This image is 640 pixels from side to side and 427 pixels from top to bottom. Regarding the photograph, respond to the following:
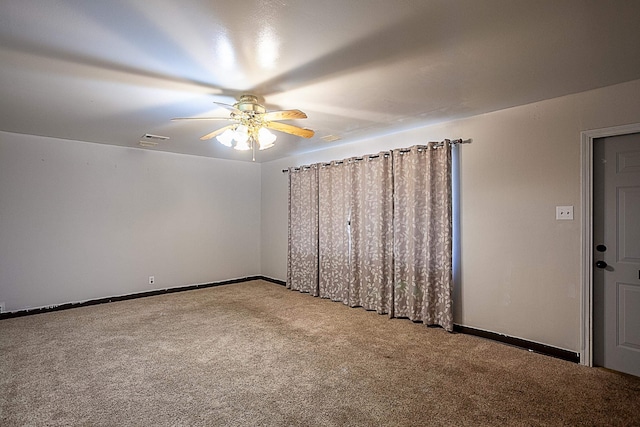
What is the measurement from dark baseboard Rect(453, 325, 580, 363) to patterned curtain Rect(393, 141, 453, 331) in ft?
0.63

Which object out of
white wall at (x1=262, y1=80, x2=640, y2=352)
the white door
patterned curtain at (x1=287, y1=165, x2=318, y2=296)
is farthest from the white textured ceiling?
patterned curtain at (x1=287, y1=165, x2=318, y2=296)

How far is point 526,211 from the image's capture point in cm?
334

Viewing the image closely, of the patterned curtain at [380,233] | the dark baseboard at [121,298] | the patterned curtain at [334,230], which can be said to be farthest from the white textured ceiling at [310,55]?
the dark baseboard at [121,298]

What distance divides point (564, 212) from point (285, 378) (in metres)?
2.87

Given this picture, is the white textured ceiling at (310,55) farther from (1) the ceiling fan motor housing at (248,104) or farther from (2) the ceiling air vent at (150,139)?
(2) the ceiling air vent at (150,139)

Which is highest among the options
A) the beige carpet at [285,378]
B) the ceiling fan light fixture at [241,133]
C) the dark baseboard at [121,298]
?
the ceiling fan light fixture at [241,133]

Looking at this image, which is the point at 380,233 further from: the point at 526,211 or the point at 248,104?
the point at 248,104

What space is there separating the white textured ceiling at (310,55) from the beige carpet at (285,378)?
2373 millimetres

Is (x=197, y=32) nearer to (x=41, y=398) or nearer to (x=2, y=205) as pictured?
(x=41, y=398)

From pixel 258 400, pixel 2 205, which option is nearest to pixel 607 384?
pixel 258 400

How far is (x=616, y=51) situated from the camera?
224cm

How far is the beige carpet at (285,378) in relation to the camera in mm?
2211

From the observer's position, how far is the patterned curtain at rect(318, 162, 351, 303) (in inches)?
199

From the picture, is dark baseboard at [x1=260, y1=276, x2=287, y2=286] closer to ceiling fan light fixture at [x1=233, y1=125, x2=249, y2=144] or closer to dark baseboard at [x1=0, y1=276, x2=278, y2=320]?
dark baseboard at [x1=0, y1=276, x2=278, y2=320]
